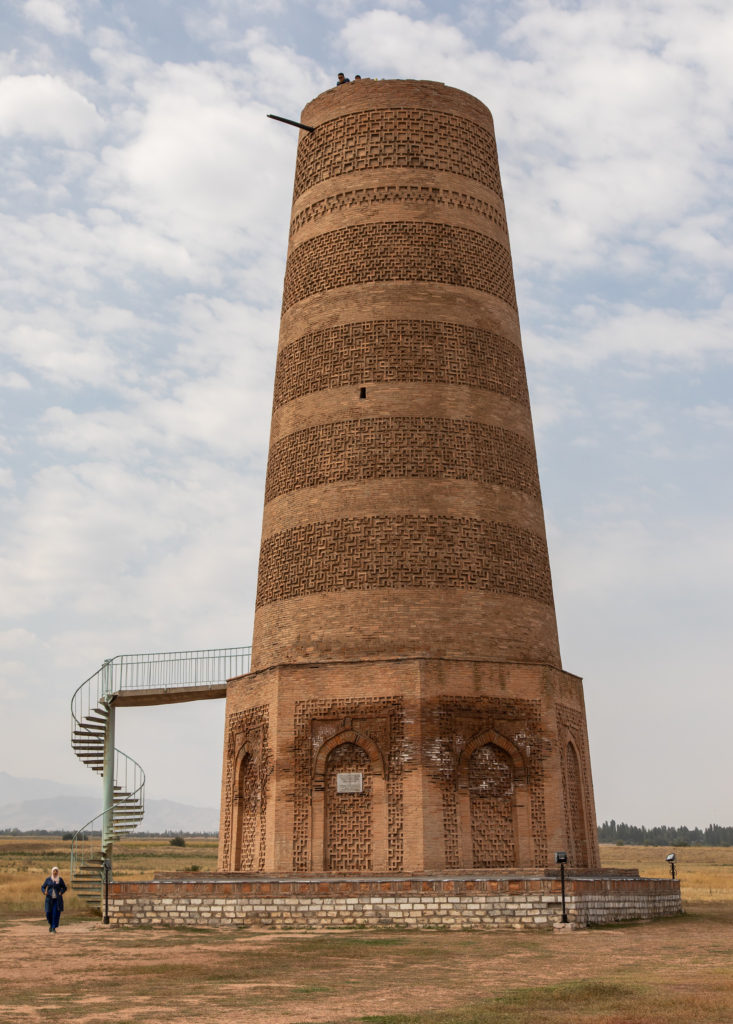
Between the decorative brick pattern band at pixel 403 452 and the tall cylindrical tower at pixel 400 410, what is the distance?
0.03 m

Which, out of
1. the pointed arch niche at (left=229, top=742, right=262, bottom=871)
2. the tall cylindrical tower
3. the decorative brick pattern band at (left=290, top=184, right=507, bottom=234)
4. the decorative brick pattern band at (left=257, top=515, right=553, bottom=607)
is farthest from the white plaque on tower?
the decorative brick pattern band at (left=290, top=184, right=507, bottom=234)

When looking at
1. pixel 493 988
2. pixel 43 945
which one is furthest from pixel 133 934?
pixel 493 988

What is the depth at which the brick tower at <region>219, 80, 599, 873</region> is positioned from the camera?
57.8 feet

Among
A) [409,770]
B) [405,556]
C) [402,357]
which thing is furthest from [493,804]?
[402,357]

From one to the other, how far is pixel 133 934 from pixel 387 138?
531 inches

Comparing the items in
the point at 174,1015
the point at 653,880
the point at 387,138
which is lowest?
the point at 174,1015

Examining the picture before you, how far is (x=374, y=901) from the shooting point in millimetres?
15164

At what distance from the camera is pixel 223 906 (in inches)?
614

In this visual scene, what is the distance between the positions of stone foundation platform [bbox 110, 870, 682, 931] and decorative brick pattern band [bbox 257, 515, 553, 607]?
15.1ft

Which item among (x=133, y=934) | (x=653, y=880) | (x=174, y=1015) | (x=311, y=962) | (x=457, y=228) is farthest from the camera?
(x=457, y=228)

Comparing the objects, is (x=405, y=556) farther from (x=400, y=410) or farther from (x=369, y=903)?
(x=369, y=903)

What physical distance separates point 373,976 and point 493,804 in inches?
297

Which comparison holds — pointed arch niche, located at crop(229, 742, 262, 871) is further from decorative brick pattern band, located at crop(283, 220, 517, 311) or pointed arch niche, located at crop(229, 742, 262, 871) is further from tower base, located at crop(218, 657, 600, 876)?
decorative brick pattern band, located at crop(283, 220, 517, 311)

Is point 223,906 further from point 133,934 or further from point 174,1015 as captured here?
point 174,1015
